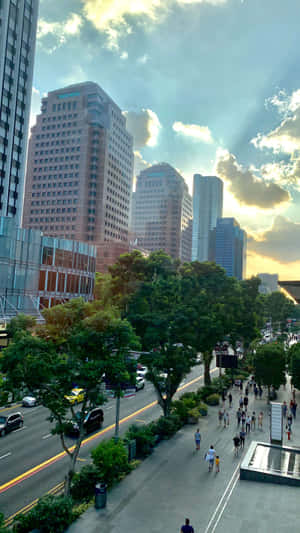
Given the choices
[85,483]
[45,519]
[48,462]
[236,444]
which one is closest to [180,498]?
[85,483]

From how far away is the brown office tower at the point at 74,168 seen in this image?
130m

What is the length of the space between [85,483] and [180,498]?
16.9 ft

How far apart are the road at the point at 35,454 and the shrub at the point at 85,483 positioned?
1.73 meters

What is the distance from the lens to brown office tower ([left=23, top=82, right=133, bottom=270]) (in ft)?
425

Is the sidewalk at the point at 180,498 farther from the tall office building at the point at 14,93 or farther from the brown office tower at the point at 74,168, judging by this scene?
the brown office tower at the point at 74,168

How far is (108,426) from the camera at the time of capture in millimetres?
32688

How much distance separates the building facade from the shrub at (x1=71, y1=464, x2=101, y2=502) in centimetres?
2084

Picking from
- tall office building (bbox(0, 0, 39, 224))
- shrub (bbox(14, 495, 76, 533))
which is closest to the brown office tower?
tall office building (bbox(0, 0, 39, 224))

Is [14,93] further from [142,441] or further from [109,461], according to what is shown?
[109,461]

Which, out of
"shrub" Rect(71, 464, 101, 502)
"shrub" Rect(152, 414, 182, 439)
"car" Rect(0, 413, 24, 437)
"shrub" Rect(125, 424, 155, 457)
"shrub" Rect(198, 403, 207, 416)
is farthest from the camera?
"shrub" Rect(198, 403, 207, 416)

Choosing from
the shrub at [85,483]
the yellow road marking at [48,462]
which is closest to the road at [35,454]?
the yellow road marking at [48,462]

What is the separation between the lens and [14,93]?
90.6 meters

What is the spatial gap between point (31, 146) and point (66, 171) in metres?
18.4

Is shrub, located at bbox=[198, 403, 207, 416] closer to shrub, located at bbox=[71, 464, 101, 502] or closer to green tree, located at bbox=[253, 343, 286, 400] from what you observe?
green tree, located at bbox=[253, 343, 286, 400]
